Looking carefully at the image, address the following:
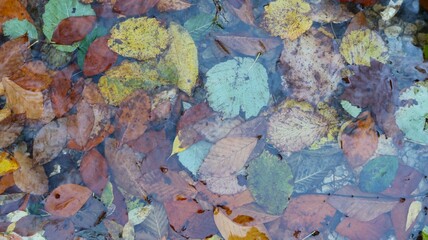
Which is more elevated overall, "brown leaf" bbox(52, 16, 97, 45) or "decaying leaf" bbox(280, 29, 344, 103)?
"brown leaf" bbox(52, 16, 97, 45)

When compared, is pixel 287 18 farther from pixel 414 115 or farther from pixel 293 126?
pixel 414 115

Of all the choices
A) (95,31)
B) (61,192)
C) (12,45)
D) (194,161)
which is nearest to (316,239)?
(194,161)

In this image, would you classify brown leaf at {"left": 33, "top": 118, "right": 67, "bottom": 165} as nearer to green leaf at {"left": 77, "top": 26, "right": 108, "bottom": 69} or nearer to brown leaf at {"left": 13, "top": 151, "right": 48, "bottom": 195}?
brown leaf at {"left": 13, "top": 151, "right": 48, "bottom": 195}

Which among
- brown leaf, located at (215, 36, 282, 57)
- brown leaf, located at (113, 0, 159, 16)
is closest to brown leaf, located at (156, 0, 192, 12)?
brown leaf, located at (113, 0, 159, 16)

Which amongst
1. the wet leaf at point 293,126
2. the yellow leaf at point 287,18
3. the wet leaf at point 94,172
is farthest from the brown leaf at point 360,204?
the wet leaf at point 94,172

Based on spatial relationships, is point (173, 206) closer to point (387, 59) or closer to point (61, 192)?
point (61, 192)

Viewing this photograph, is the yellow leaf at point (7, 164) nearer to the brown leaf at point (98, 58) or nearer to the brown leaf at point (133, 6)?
the brown leaf at point (98, 58)
